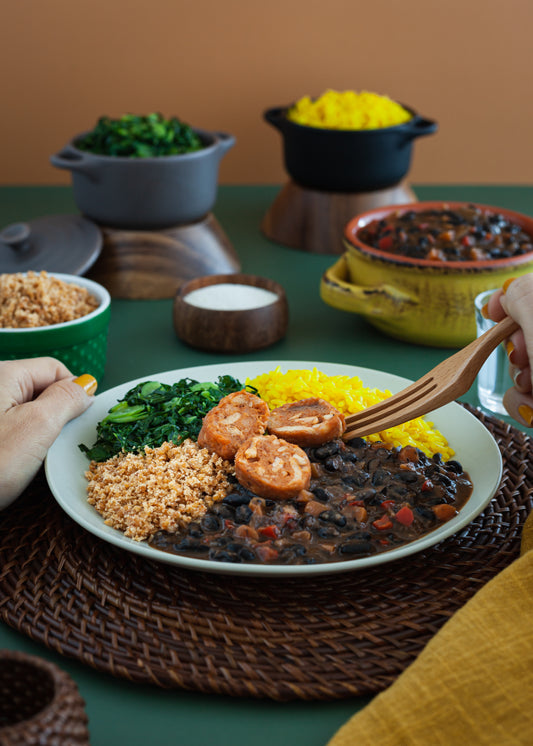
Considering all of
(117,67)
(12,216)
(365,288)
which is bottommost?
(12,216)

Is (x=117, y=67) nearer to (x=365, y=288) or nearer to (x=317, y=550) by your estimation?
(x=365, y=288)

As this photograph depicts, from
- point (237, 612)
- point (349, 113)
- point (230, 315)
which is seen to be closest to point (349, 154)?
point (349, 113)

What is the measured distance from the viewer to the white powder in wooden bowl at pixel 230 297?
210cm

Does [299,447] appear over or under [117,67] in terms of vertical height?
under

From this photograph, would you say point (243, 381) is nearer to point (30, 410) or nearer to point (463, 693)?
point (30, 410)

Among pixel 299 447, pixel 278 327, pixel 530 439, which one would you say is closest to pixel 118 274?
pixel 278 327

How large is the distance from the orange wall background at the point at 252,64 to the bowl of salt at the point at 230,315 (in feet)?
4.45

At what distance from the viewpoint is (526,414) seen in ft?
4.43

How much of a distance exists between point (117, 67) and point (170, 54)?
0.22 metres

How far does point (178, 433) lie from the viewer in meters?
1.48

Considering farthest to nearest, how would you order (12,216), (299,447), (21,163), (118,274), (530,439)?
(21,163) < (12,216) < (118,274) < (530,439) < (299,447)


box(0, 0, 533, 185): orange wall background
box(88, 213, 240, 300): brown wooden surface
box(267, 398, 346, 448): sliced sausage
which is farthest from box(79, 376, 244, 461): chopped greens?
box(0, 0, 533, 185): orange wall background

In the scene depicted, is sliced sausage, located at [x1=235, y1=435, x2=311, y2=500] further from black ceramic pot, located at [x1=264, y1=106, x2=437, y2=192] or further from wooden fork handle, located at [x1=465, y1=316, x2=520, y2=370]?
black ceramic pot, located at [x1=264, y1=106, x2=437, y2=192]

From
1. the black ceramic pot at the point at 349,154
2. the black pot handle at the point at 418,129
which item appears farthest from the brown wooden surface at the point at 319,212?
the black pot handle at the point at 418,129
